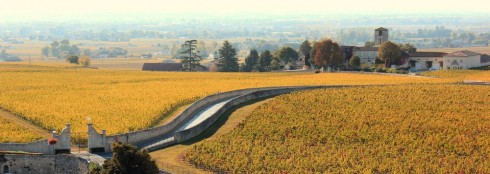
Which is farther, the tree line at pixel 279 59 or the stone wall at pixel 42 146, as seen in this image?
the tree line at pixel 279 59

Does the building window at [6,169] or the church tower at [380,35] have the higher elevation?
the church tower at [380,35]

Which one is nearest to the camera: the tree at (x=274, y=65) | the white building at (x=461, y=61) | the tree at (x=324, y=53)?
the white building at (x=461, y=61)

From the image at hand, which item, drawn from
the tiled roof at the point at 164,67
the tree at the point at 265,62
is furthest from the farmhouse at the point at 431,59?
the tiled roof at the point at 164,67

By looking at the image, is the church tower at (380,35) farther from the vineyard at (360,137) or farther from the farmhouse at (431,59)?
the vineyard at (360,137)

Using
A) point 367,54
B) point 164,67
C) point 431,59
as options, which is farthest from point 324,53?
point 164,67

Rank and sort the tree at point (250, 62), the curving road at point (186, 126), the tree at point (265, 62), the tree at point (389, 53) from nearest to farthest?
1. the curving road at point (186, 126)
2. the tree at point (389, 53)
3. the tree at point (265, 62)
4. the tree at point (250, 62)

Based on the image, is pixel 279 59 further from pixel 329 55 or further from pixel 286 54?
pixel 329 55

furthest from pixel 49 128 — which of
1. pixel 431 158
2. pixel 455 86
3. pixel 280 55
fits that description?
pixel 280 55
